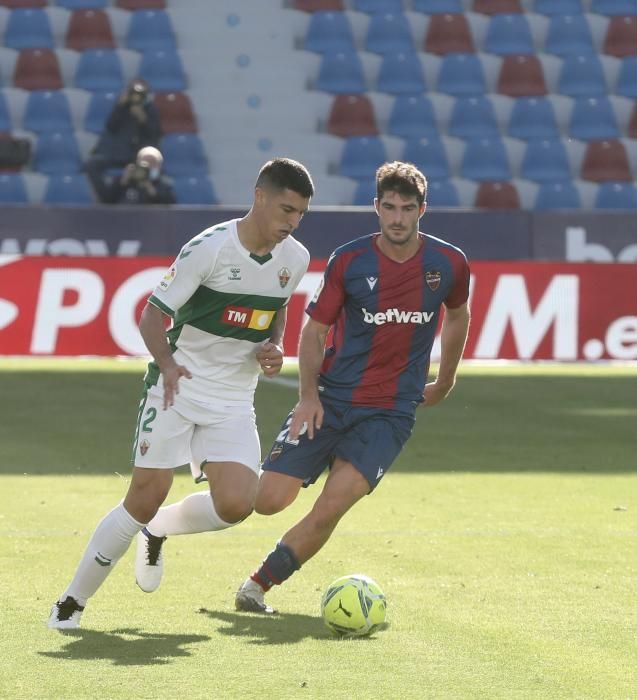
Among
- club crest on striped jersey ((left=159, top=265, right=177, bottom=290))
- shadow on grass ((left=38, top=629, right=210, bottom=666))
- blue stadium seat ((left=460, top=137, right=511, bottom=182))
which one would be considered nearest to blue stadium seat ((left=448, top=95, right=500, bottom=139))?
blue stadium seat ((left=460, top=137, right=511, bottom=182))

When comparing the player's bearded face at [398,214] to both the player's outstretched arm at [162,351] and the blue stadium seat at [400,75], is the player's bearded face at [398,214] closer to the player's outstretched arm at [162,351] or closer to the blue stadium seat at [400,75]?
the player's outstretched arm at [162,351]

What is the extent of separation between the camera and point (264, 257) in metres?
6.23

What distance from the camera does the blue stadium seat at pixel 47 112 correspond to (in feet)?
68.1

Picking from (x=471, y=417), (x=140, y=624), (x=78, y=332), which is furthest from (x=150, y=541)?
(x=78, y=332)

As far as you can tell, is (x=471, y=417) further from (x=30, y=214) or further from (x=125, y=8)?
(x=125, y=8)

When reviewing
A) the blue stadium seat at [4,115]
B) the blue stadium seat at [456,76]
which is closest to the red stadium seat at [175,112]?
the blue stadium seat at [4,115]

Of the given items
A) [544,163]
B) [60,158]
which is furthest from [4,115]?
[544,163]

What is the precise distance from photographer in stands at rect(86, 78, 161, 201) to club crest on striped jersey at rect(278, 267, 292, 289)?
12955 mm

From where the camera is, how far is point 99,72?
69.4 ft

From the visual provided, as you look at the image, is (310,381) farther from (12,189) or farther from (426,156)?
(426,156)

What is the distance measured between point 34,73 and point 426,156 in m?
5.46

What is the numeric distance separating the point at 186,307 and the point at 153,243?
11.0 meters

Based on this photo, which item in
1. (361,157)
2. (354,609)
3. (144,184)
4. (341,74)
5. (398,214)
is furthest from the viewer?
(341,74)

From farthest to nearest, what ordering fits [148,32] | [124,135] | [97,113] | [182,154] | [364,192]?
[148,32] → [364,192] → [97,113] → [182,154] → [124,135]
